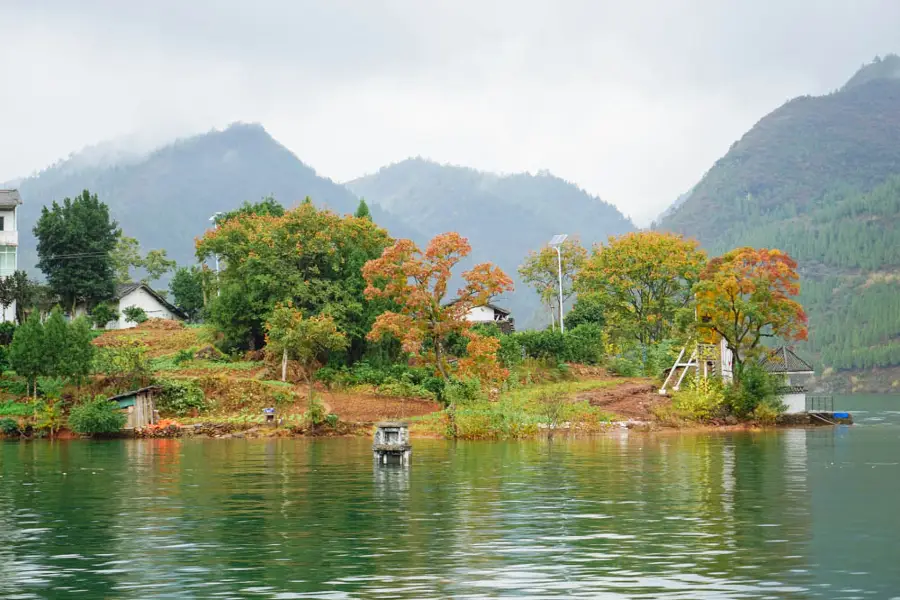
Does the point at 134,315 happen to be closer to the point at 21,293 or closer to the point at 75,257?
the point at 75,257

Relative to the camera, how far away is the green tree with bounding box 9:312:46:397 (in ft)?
205

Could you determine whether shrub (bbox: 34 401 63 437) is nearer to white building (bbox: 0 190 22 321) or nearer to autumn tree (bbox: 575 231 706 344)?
white building (bbox: 0 190 22 321)

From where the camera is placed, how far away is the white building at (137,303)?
9362 cm

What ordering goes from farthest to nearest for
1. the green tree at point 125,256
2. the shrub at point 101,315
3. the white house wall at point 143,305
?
the green tree at point 125,256, the white house wall at point 143,305, the shrub at point 101,315

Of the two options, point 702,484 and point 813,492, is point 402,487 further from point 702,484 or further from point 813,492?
point 813,492

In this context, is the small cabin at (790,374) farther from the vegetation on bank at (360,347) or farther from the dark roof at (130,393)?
the dark roof at (130,393)

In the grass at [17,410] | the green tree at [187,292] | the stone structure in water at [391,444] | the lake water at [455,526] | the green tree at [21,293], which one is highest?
the green tree at [187,292]

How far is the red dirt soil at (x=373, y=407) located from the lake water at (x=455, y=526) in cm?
1656

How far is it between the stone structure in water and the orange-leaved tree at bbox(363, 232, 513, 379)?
76.1 ft

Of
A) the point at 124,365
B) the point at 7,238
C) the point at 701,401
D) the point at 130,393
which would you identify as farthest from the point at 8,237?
the point at 701,401

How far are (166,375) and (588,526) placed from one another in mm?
45988

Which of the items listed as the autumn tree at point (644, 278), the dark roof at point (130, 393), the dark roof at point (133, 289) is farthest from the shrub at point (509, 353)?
the dark roof at point (133, 289)

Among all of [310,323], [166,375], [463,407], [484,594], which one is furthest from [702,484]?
[166,375]

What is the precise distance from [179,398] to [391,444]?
2615 centimetres
